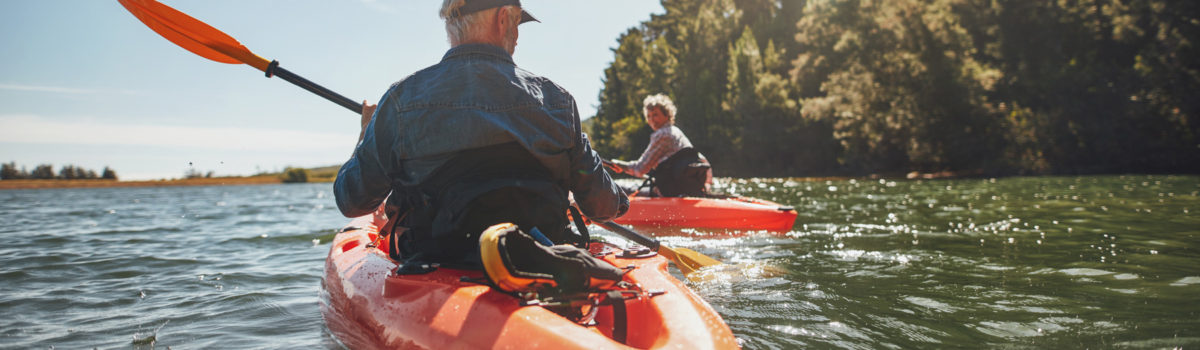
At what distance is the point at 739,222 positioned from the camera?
303 inches

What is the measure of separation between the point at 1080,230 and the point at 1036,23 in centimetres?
2535

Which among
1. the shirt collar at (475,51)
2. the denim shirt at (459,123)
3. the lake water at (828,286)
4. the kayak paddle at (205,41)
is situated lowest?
the lake water at (828,286)

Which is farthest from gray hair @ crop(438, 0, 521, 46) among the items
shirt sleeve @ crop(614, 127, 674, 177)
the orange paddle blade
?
shirt sleeve @ crop(614, 127, 674, 177)

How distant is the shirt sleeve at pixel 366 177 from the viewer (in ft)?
7.96

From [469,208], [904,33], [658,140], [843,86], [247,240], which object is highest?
[904,33]

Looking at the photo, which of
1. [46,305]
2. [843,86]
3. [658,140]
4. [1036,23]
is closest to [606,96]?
[843,86]

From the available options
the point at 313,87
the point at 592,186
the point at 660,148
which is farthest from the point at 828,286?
the point at 660,148

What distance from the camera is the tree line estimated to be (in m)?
23.3

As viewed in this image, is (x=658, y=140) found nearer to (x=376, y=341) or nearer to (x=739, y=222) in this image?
(x=739, y=222)

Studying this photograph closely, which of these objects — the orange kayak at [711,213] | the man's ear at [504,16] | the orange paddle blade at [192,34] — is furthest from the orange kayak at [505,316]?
the orange kayak at [711,213]

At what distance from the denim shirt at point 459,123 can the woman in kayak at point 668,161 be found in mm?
5762

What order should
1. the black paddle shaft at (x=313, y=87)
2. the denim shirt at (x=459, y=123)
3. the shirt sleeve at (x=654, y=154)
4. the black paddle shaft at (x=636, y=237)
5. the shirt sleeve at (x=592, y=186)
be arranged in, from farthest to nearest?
the shirt sleeve at (x=654, y=154), the black paddle shaft at (x=313, y=87), the black paddle shaft at (x=636, y=237), the shirt sleeve at (x=592, y=186), the denim shirt at (x=459, y=123)

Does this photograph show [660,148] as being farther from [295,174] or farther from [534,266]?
[295,174]

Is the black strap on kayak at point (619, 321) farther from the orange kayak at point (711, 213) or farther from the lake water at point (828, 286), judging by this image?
the orange kayak at point (711, 213)
